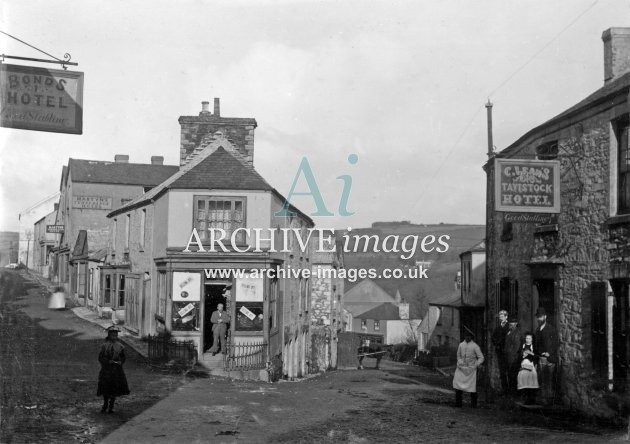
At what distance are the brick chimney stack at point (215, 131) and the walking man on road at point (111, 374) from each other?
1372 centimetres

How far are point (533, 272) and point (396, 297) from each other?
72513 mm

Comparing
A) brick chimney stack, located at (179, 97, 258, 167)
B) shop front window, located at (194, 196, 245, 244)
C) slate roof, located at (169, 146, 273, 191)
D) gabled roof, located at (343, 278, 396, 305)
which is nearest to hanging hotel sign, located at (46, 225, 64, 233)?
brick chimney stack, located at (179, 97, 258, 167)

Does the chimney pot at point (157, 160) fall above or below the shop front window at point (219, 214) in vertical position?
above

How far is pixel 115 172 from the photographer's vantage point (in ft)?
180

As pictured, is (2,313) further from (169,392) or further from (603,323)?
(603,323)

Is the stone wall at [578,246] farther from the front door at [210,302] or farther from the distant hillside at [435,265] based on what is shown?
the distant hillside at [435,265]

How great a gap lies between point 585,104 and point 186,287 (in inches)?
568

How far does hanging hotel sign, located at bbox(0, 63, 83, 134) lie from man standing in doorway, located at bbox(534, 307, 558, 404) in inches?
391

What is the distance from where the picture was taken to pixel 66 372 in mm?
16812

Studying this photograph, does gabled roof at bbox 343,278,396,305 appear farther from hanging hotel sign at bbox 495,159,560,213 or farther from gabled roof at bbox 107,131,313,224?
hanging hotel sign at bbox 495,159,560,213

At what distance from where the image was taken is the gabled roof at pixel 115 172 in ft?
173

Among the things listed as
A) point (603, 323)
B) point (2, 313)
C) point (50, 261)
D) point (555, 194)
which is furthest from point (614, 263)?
point (50, 261)

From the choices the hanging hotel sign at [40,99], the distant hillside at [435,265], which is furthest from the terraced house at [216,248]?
the distant hillside at [435,265]

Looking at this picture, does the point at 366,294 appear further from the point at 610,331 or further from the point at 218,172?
the point at 610,331
